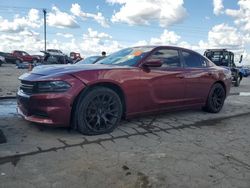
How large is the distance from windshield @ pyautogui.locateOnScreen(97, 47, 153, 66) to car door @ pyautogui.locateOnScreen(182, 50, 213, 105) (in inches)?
41.7

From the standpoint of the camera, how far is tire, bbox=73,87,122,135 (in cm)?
446

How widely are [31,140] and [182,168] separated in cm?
212

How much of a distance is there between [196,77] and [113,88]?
2200mm

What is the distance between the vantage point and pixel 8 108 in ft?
21.0

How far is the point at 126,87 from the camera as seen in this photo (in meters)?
4.92

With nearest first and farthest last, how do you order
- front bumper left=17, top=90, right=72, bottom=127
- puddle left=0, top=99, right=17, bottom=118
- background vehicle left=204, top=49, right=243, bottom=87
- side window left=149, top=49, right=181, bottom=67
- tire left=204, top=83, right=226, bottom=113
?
front bumper left=17, top=90, right=72, bottom=127, side window left=149, top=49, right=181, bottom=67, puddle left=0, top=99, right=17, bottom=118, tire left=204, top=83, right=226, bottom=113, background vehicle left=204, top=49, right=243, bottom=87

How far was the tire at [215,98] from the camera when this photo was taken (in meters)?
6.84

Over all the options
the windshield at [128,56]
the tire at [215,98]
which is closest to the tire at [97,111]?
the windshield at [128,56]

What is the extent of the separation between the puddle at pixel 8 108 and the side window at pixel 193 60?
3.60 meters

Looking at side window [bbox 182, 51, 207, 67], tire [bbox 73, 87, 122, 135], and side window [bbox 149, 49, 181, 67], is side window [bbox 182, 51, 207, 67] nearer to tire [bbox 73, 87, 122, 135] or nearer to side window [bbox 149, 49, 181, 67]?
side window [bbox 149, 49, 181, 67]

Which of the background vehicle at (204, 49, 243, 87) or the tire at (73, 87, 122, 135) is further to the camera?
the background vehicle at (204, 49, 243, 87)

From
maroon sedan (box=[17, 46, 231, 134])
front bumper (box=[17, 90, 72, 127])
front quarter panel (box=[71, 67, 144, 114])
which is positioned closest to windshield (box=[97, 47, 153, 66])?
maroon sedan (box=[17, 46, 231, 134])

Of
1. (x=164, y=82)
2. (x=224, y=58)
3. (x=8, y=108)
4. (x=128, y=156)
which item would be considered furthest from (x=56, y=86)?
(x=224, y=58)

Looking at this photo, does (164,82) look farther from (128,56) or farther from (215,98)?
(215,98)
